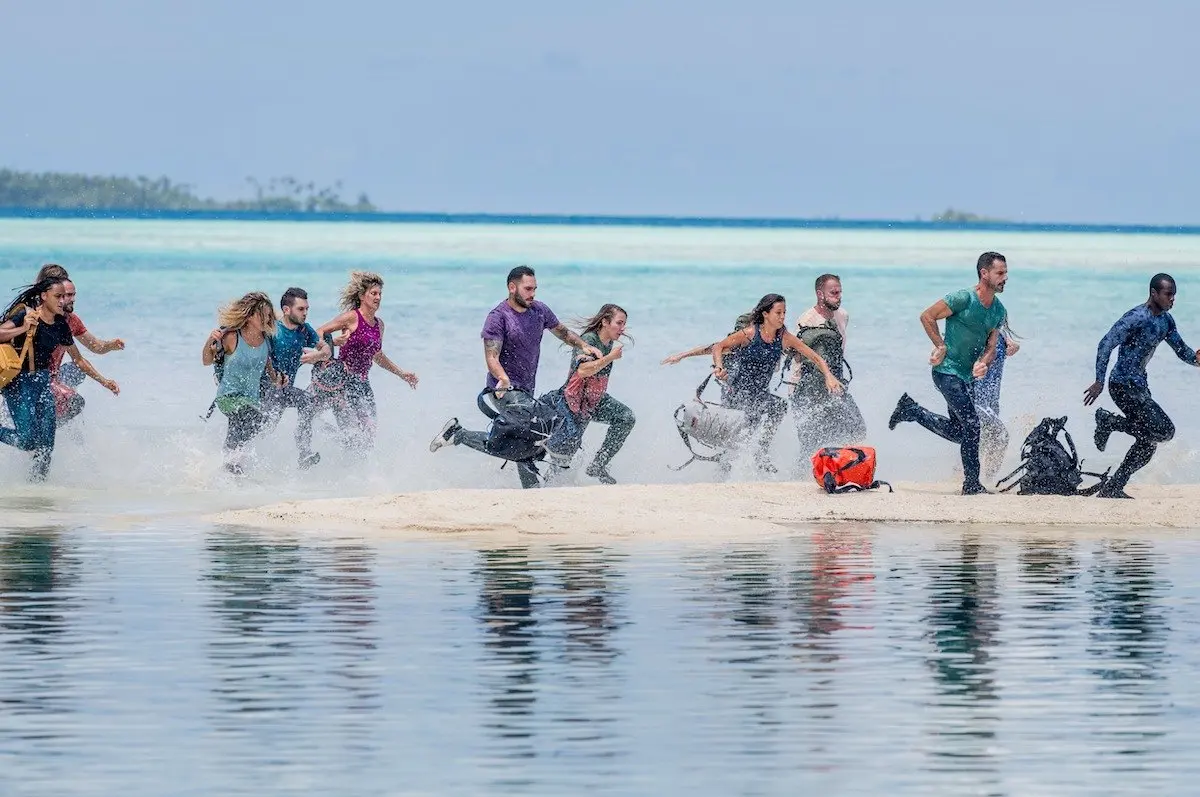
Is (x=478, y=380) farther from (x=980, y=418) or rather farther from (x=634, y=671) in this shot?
(x=634, y=671)

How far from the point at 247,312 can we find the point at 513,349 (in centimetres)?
201

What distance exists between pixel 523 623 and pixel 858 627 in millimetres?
1445

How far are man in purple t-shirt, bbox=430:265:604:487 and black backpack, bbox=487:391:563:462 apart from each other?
0.07 metres

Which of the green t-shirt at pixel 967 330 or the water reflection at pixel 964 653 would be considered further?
the green t-shirt at pixel 967 330

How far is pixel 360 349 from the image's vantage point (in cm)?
1686

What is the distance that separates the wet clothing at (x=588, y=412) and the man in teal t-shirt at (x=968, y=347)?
2256mm

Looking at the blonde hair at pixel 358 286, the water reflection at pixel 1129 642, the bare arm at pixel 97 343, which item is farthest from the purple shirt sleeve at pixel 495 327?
the water reflection at pixel 1129 642

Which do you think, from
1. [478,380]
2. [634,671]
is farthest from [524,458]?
[478,380]

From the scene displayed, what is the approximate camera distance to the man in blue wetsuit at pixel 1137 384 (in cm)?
1461

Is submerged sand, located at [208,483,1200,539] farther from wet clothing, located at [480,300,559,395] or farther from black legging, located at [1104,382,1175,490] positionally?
wet clothing, located at [480,300,559,395]

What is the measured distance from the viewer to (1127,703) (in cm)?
842

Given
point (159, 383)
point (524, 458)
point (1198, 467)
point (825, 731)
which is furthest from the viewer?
point (159, 383)

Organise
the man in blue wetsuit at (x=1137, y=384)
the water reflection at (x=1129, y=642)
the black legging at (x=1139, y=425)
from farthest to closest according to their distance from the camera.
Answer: the black legging at (x=1139, y=425) < the man in blue wetsuit at (x=1137, y=384) < the water reflection at (x=1129, y=642)

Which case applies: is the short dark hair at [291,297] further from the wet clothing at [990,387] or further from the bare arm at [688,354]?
the wet clothing at [990,387]
